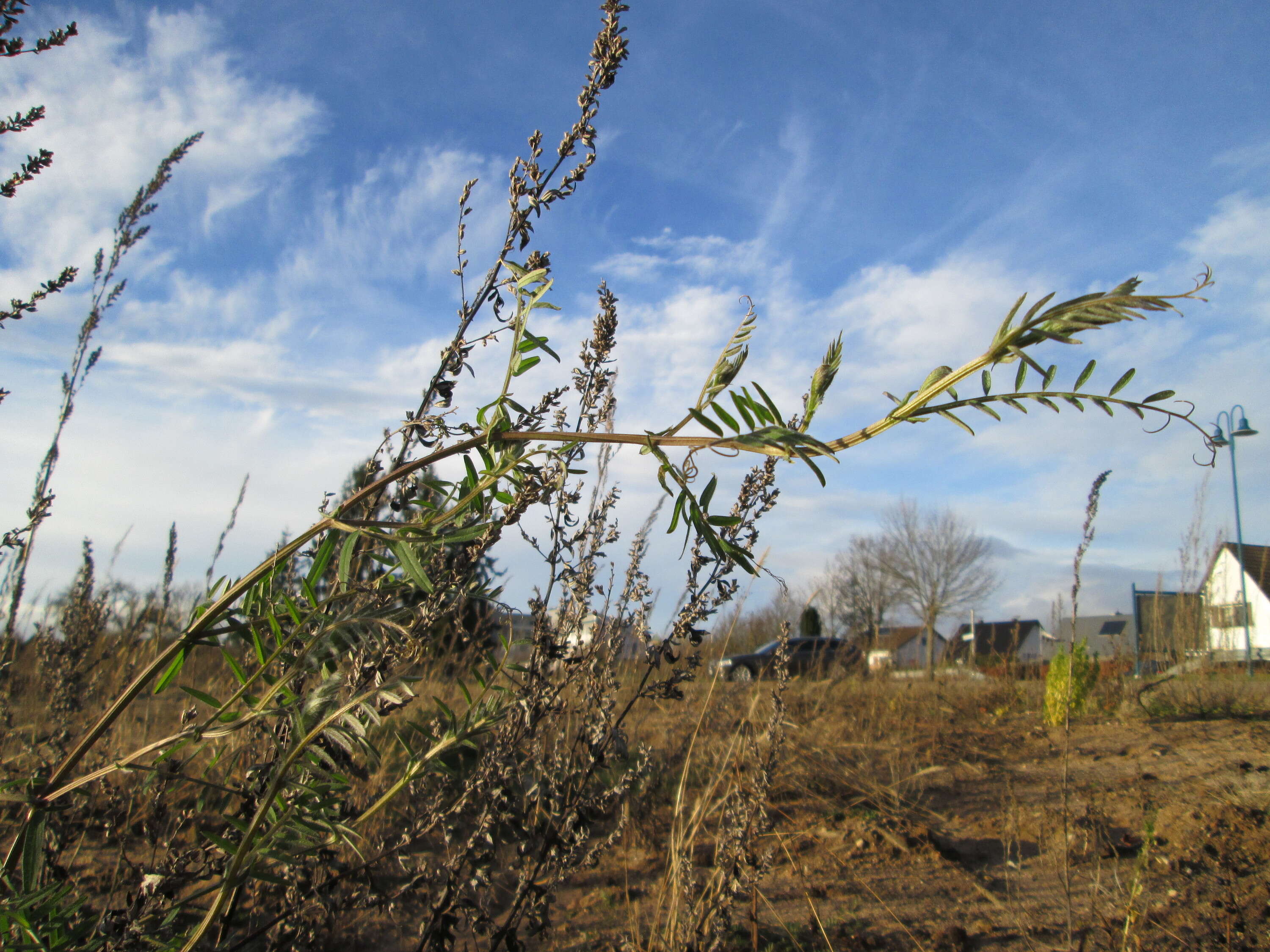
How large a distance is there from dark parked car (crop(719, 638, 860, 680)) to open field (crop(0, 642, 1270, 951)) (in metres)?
0.19

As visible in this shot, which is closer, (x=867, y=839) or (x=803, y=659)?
(x=867, y=839)

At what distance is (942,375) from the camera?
0.67 m

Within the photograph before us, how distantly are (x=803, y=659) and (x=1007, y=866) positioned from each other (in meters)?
11.9

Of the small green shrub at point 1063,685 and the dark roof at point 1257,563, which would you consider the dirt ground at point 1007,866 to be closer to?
the small green shrub at point 1063,685

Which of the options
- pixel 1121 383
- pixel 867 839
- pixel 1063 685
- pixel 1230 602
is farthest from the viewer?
pixel 1230 602

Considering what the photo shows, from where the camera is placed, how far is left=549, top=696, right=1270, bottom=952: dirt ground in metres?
2.36

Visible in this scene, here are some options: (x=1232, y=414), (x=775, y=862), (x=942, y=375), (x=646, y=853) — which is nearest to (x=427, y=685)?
(x=646, y=853)

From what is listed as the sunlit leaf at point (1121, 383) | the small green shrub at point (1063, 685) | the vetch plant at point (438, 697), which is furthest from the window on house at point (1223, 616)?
the sunlit leaf at point (1121, 383)

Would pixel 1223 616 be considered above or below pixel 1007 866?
above

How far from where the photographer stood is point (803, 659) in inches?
577

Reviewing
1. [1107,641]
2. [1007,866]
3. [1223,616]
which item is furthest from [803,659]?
[1007,866]

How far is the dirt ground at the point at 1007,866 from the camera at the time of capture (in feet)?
7.75

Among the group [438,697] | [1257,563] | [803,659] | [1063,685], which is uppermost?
[1257,563]

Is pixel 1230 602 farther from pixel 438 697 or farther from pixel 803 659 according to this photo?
pixel 438 697
